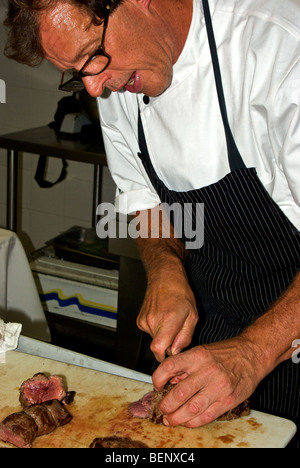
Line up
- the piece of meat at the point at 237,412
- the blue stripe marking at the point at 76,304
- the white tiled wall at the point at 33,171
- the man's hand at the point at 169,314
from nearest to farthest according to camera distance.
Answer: the piece of meat at the point at 237,412 < the man's hand at the point at 169,314 < the blue stripe marking at the point at 76,304 < the white tiled wall at the point at 33,171

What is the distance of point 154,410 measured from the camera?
1.27 metres

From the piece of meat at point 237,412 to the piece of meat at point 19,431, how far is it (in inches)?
14.8

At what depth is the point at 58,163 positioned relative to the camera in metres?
3.94

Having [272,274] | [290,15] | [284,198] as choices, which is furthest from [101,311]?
[290,15]

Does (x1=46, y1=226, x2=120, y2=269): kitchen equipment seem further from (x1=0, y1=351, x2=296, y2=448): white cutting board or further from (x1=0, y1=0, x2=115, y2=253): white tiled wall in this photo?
(x1=0, y1=351, x2=296, y2=448): white cutting board

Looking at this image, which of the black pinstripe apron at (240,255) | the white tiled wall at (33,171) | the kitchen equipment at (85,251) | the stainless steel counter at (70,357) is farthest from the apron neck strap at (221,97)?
the white tiled wall at (33,171)

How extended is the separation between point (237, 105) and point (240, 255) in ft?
1.31

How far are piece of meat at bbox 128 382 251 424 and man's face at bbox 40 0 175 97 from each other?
2.17 feet

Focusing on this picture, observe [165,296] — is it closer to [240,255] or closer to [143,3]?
[240,255]

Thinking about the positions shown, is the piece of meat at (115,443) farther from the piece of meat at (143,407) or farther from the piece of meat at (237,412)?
the piece of meat at (237,412)

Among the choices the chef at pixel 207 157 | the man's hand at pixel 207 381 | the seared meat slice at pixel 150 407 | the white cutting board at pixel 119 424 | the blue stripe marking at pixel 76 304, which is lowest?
the blue stripe marking at pixel 76 304

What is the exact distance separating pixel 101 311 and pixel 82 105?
1079mm

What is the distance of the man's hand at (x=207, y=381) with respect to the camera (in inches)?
48.8

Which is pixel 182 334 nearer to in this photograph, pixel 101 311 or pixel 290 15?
pixel 290 15
